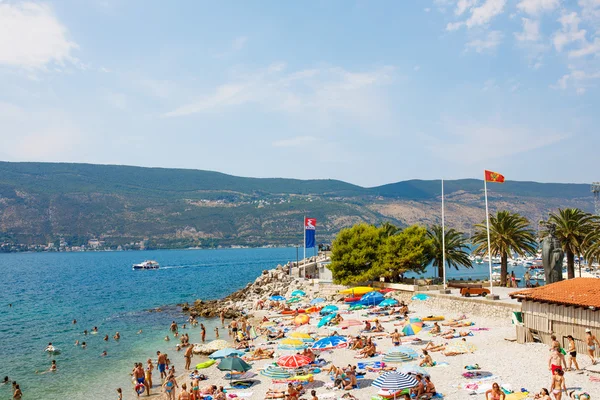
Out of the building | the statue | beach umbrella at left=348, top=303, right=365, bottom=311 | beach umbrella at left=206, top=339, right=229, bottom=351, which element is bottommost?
beach umbrella at left=206, top=339, right=229, bottom=351

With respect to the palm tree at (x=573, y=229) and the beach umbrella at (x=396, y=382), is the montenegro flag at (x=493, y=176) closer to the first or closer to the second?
the palm tree at (x=573, y=229)

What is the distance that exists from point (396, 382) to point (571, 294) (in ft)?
31.2

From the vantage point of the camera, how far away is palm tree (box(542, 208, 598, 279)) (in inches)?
1388

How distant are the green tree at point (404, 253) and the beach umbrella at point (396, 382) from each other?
25195mm

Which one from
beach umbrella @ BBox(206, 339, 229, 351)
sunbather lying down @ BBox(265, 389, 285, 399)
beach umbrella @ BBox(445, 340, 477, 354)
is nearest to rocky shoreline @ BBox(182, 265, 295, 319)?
beach umbrella @ BBox(206, 339, 229, 351)

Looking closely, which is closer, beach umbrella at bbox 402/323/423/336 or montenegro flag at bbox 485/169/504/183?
beach umbrella at bbox 402/323/423/336

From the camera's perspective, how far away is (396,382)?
16.3m

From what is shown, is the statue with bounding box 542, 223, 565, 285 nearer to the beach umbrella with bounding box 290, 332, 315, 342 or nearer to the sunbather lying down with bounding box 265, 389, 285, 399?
the beach umbrella with bounding box 290, 332, 315, 342

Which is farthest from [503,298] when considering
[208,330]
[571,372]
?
[208,330]

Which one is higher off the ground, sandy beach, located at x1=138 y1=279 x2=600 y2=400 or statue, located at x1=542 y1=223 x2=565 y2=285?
statue, located at x1=542 y1=223 x2=565 y2=285

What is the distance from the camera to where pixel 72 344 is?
1420 inches

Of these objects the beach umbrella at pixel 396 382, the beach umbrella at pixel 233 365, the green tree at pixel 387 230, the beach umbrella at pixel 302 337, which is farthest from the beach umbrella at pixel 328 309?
the beach umbrella at pixel 396 382

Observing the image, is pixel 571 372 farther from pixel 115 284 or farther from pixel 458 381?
pixel 115 284

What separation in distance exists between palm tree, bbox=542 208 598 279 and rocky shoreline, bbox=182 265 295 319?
2760 centimetres
